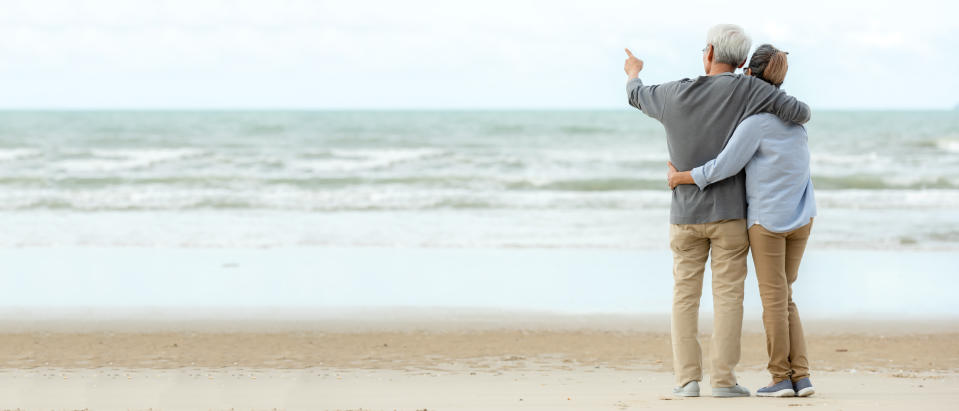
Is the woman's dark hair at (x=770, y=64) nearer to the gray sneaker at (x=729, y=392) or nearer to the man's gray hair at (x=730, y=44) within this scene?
the man's gray hair at (x=730, y=44)

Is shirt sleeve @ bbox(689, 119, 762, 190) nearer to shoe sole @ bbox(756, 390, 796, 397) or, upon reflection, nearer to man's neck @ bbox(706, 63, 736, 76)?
man's neck @ bbox(706, 63, 736, 76)

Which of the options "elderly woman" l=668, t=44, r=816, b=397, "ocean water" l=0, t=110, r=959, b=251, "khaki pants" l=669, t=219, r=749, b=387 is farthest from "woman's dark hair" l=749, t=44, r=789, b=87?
"ocean water" l=0, t=110, r=959, b=251

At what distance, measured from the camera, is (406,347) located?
17.1 ft

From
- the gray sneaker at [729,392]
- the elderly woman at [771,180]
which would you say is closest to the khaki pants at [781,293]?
the elderly woman at [771,180]

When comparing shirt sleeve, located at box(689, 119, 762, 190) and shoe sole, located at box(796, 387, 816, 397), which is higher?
shirt sleeve, located at box(689, 119, 762, 190)

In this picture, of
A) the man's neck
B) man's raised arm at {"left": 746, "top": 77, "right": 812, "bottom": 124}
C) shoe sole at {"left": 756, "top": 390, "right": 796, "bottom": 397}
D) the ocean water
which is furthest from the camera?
the ocean water

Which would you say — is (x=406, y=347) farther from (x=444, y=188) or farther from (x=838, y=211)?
(x=444, y=188)

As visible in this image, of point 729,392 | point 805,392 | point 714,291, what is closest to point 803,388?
point 805,392

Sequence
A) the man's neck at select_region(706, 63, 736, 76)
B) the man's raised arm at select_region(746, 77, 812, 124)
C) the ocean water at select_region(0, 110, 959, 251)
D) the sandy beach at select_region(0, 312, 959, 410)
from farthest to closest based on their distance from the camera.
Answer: the ocean water at select_region(0, 110, 959, 251) → the sandy beach at select_region(0, 312, 959, 410) → the man's neck at select_region(706, 63, 736, 76) → the man's raised arm at select_region(746, 77, 812, 124)

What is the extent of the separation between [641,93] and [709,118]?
0.30 m

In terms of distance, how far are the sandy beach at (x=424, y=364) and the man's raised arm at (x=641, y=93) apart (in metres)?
1.07

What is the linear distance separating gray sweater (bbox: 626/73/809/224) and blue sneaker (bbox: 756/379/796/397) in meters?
0.69

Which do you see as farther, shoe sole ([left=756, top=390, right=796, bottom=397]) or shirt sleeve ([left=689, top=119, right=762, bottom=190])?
shoe sole ([left=756, top=390, right=796, bottom=397])

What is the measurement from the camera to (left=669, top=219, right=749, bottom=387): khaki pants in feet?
11.1
